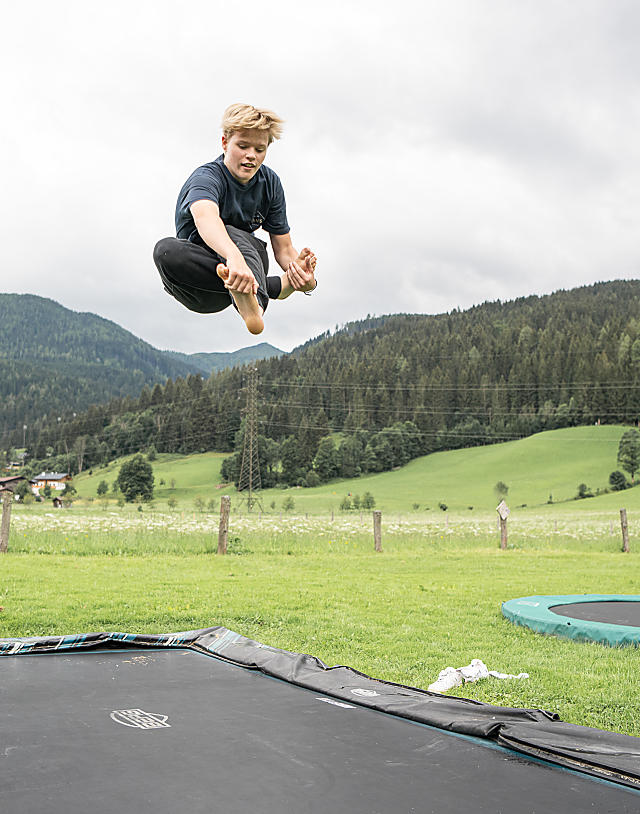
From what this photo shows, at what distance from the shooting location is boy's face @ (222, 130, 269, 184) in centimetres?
202

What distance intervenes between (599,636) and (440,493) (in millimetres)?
44223

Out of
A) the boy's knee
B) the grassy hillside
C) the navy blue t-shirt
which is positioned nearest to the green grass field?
the navy blue t-shirt

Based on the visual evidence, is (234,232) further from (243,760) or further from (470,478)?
(470,478)

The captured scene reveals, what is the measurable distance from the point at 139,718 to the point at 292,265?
93.8 inches

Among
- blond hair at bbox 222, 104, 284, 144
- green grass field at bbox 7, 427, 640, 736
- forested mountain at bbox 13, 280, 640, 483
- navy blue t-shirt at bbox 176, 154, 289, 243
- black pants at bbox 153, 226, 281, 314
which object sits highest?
A: forested mountain at bbox 13, 280, 640, 483

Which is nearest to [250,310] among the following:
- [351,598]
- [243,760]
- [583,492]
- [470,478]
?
[243,760]

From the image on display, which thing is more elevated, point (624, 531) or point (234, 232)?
point (234, 232)

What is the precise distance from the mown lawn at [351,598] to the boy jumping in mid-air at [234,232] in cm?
319

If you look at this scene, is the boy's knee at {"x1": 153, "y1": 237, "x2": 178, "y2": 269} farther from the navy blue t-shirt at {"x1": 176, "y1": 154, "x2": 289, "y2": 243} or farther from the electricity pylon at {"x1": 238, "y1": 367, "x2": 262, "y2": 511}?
the electricity pylon at {"x1": 238, "y1": 367, "x2": 262, "y2": 511}

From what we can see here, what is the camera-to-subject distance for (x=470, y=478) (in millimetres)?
53719

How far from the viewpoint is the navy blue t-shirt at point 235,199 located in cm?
201

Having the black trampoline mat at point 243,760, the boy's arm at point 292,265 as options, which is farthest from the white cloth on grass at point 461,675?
the boy's arm at point 292,265

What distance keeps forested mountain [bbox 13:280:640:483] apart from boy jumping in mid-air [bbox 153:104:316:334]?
56.4 meters

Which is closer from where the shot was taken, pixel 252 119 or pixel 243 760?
pixel 252 119
